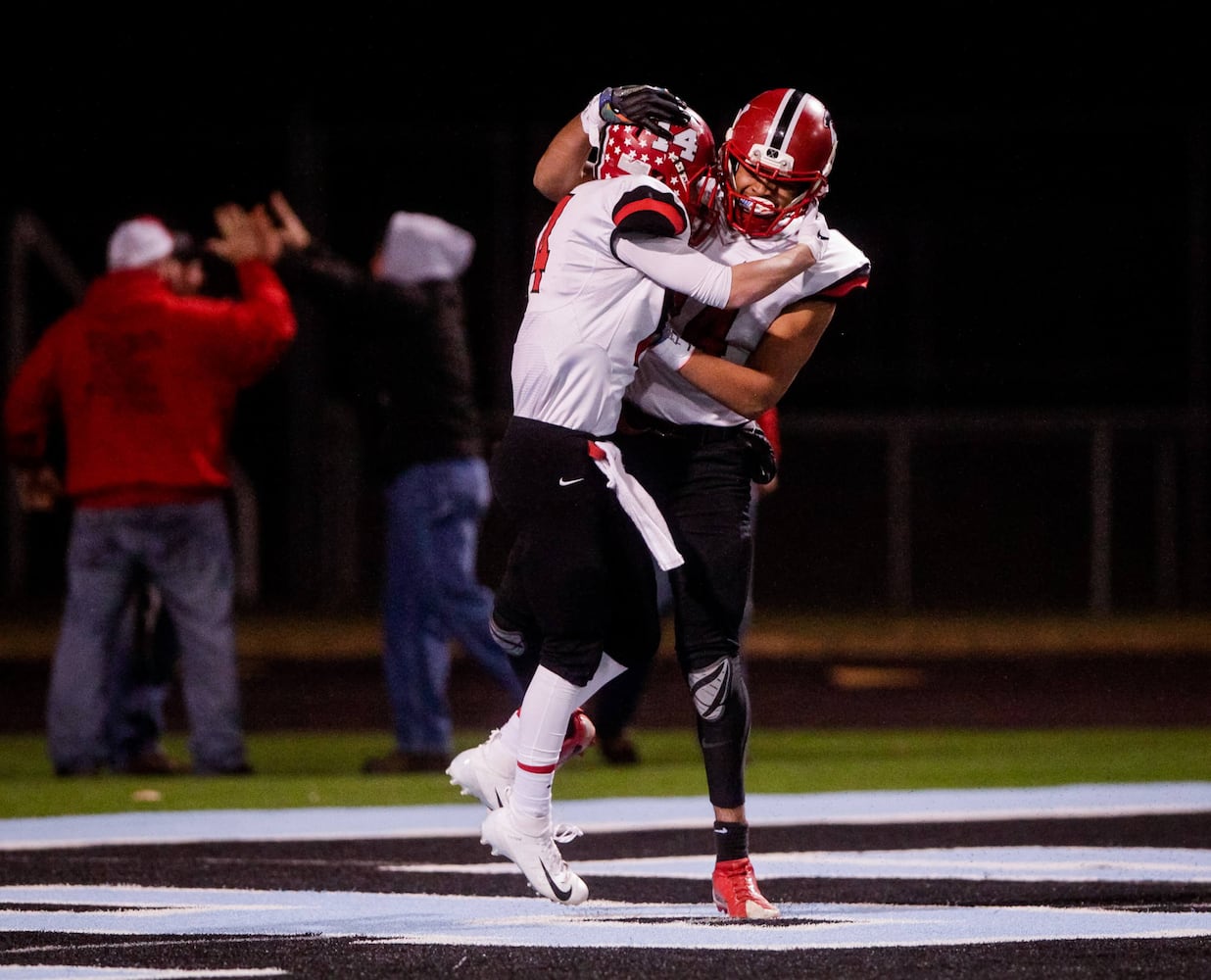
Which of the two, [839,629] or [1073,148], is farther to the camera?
[1073,148]

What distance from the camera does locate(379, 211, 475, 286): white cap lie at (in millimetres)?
9523

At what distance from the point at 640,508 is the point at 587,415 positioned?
28cm

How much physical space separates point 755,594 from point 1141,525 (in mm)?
3335

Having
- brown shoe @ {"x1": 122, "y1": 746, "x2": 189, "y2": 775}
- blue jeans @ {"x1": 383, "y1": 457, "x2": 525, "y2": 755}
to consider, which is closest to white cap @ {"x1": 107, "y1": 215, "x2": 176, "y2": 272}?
blue jeans @ {"x1": 383, "y1": 457, "x2": 525, "y2": 755}

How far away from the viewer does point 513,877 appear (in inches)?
264

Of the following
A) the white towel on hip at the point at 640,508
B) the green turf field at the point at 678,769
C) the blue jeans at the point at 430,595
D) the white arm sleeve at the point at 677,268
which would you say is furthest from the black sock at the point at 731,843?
the blue jeans at the point at 430,595

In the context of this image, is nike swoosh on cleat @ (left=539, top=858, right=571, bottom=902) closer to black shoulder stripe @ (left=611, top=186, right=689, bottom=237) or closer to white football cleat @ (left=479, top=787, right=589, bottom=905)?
white football cleat @ (left=479, top=787, right=589, bottom=905)

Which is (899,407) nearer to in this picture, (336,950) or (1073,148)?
(1073,148)

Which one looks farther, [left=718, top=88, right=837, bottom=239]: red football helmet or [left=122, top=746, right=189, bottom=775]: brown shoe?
[left=122, top=746, right=189, bottom=775]: brown shoe

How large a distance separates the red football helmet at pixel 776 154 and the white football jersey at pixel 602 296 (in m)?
0.24

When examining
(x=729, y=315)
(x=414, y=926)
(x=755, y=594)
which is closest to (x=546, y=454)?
(x=729, y=315)

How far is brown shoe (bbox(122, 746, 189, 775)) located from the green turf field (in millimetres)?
164

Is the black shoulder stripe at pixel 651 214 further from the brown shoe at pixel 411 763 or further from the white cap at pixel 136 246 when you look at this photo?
the brown shoe at pixel 411 763

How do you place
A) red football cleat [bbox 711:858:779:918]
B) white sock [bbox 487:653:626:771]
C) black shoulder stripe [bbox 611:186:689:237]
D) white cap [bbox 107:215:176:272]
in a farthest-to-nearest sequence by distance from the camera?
white cap [bbox 107:215:176:272] → white sock [bbox 487:653:626:771] → red football cleat [bbox 711:858:779:918] → black shoulder stripe [bbox 611:186:689:237]
